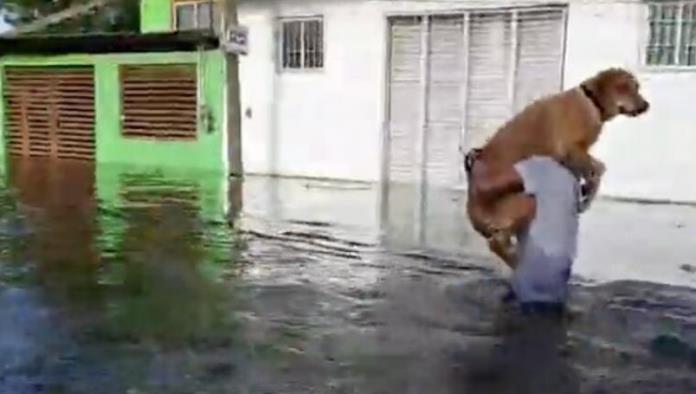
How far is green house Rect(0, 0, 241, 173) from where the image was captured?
67.9 feet

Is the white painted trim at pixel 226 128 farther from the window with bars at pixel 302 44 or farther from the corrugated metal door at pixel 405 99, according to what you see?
the corrugated metal door at pixel 405 99

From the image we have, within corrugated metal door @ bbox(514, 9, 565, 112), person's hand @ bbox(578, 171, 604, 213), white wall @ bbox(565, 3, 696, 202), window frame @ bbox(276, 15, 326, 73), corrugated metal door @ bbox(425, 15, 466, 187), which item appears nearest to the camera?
person's hand @ bbox(578, 171, 604, 213)

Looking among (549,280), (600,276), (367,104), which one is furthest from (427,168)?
(549,280)

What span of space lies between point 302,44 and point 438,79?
299cm

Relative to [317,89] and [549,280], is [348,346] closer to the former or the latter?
[549,280]

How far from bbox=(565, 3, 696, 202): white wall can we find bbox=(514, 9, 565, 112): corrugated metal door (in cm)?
28

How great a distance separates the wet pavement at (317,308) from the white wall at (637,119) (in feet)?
8.30

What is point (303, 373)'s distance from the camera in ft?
17.2

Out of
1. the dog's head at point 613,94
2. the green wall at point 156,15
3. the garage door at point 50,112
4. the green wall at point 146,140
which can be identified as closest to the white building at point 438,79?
the green wall at point 146,140

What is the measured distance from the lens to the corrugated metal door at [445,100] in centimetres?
1734

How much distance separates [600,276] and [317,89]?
1133cm

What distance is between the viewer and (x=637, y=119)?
15078mm

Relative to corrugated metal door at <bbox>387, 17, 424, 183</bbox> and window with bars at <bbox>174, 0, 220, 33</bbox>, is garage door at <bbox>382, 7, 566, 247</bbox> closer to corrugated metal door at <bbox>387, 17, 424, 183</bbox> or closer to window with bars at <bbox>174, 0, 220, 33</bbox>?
corrugated metal door at <bbox>387, 17, 424, 183</bbox>

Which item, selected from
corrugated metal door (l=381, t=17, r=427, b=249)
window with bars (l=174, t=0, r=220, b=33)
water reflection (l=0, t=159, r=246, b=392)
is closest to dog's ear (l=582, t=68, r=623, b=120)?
water reflection (l=0, t=159, r=246, b=392)
